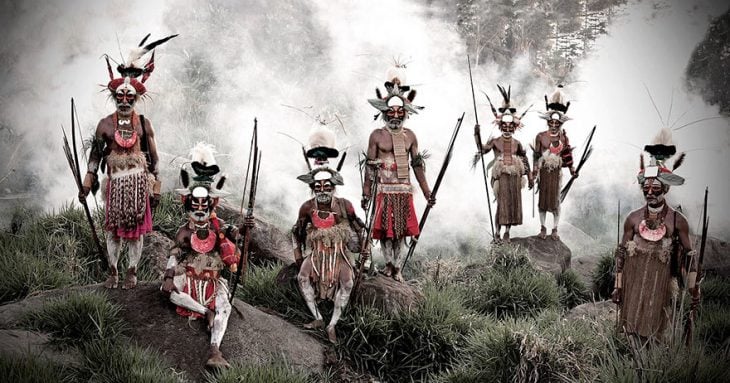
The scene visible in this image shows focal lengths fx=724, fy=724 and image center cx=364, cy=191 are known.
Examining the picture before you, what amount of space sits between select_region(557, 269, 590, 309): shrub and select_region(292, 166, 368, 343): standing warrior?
2.97 metres

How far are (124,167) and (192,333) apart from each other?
1331 millimetres

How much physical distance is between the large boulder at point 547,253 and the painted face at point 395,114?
254 cm

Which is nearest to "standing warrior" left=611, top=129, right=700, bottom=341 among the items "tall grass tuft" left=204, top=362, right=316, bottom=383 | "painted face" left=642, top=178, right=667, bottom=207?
"painted face" left=642, top=178, right=667, bottom=207

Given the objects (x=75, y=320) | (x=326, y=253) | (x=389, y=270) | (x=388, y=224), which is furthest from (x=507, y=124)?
(x=75, y=320)

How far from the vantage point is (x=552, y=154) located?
8023 millimetres

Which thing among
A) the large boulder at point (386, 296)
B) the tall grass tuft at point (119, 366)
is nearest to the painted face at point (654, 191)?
the large boulder at point (386, 296)

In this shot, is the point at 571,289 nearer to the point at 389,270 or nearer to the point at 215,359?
the point at 389,270

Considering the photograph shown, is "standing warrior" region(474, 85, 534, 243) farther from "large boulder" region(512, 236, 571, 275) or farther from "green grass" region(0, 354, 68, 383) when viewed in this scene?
"green grass" region(0, 354, 68, 383)

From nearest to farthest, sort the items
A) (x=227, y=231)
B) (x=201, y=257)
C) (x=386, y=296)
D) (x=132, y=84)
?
(x=201, y=257) < (x=227, y=231) < (x=132, y=84) < (x=386, y=296)

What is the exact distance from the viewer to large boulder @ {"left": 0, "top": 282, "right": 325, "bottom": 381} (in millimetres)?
4684

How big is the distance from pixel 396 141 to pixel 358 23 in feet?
25.4

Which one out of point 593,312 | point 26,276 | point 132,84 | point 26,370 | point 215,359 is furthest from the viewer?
point 593,312

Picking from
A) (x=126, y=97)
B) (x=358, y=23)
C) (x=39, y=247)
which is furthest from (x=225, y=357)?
(x=358, y=23)

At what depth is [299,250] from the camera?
18.2ft
